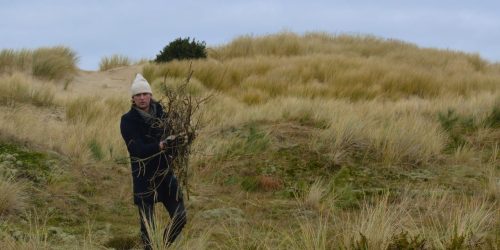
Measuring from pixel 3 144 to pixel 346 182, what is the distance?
4.32m

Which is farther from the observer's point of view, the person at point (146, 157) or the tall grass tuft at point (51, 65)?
the tall grass tuft at point (51, 65)

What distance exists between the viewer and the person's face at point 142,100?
16.2ft

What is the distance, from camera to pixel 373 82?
642 inches

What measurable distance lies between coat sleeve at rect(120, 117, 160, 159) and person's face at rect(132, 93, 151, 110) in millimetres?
156

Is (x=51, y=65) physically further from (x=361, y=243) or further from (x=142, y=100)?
(x=361, y=243)

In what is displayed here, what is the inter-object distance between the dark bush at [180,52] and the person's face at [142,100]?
1467cm

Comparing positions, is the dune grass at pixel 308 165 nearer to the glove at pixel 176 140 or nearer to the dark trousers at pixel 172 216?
the dark trousers at pixel 172 216

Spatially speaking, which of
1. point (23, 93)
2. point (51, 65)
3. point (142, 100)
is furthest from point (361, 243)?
point (51, 65)

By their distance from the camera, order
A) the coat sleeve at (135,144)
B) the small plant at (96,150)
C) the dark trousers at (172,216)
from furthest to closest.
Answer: the small plant at (96,150) → the dark trousers at (172,216) → the coat sleeve at (135,144)

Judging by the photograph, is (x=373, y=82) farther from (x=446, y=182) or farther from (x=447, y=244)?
(x=447, y=244)

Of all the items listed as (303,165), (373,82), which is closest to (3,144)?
(303,165)

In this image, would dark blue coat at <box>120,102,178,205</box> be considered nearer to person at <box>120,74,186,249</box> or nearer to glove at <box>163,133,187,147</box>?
person at <box>120,74,186,249</box>

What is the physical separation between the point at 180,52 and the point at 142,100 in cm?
1497

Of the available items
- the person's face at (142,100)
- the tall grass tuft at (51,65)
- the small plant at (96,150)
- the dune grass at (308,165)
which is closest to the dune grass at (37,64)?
the tall grass tuft at (51,65)
